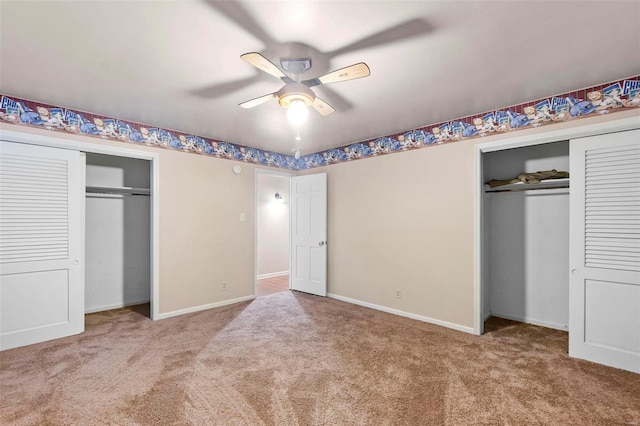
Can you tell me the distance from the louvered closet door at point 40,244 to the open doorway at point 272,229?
3425mm

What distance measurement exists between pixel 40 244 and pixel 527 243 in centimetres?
559

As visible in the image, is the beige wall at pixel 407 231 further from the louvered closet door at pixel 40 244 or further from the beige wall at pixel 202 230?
the louvered closet door at pixel 40 244

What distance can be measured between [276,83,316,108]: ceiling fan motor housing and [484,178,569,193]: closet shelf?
2784 millimetres

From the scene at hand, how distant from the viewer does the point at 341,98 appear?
2.90 meters

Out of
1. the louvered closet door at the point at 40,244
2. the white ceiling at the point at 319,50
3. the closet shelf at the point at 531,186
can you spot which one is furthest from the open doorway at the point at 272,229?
the closet shelf at the point at 531,186

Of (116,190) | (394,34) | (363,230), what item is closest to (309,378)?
(363,230)

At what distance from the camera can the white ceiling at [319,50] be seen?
1.71m

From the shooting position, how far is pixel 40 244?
10.4 ft

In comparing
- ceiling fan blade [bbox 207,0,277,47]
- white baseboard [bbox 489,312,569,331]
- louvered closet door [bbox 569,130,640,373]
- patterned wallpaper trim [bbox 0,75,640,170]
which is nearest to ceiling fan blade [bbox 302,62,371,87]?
ceiling fan blade [bbox 207,0,277,47]

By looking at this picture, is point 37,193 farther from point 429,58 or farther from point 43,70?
point 429,58

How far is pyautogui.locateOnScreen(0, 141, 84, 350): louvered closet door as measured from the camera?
299 cm

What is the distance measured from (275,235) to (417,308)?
3.87m

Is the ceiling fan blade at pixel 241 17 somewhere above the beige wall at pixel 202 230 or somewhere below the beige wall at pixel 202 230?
above

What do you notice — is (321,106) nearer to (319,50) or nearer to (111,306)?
(319,50)
